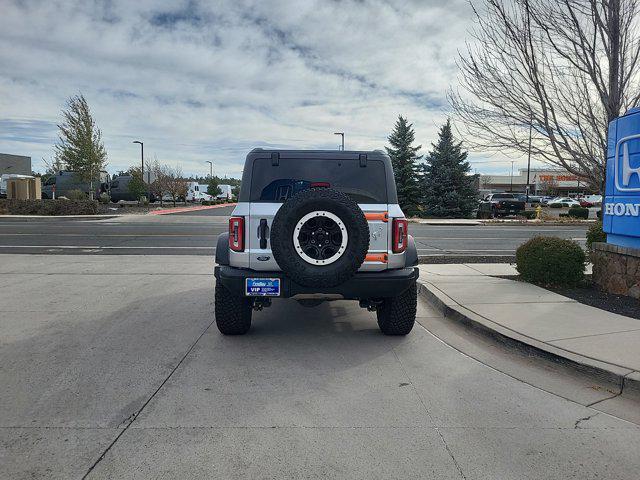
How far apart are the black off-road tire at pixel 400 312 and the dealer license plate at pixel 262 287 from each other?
51.0 inches

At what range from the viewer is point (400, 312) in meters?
5.39

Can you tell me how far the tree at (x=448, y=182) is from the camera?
3111cm

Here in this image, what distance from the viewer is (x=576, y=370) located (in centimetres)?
427

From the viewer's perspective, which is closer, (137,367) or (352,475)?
(352,475)

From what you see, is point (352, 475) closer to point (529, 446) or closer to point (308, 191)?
point (529, 446)

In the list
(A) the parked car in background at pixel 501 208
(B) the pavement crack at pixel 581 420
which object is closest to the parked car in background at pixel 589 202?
(A) the parked car in background at pixel 501 208

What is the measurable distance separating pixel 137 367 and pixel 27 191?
35637mm

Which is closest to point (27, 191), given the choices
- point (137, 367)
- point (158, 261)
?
point (158, 261)

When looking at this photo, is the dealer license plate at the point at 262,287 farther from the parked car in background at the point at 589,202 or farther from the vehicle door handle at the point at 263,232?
the parked car in background at the point at 589,202

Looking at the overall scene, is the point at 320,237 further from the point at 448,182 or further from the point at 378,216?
the point at 448,182

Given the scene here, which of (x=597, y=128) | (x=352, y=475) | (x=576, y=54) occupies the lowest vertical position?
(x=352, y=475)

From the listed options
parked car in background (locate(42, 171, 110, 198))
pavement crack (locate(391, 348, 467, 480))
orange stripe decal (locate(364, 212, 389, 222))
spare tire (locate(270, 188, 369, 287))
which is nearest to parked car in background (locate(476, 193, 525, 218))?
orange stripe decal (locate(364, 212, 389, 222))

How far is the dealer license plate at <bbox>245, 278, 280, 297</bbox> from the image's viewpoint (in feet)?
15.8

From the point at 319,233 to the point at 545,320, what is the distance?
2966 mm
